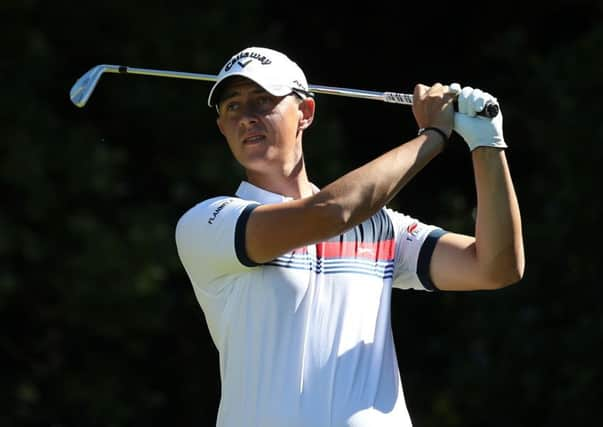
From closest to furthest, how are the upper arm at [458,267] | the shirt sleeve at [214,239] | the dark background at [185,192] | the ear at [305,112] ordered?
1. the shirt sleeve at [214,239]
2. the upper arm at [458,267]
3. the ear at [305,112]
4. the dark background at [185,192]

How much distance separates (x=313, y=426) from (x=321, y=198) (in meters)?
A: 0.52

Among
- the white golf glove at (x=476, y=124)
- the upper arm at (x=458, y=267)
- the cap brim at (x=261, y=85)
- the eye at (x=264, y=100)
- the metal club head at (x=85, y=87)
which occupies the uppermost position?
the metal club head at (x=85, y=87)

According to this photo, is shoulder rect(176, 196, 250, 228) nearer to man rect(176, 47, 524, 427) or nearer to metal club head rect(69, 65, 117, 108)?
man rect(176, 47, 524, 427)

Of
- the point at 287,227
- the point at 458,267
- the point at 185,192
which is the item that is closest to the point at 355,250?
the point at 287,227

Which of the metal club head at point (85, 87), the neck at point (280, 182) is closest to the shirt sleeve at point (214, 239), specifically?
the neck at point (280, 182)

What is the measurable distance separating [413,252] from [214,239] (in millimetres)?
556

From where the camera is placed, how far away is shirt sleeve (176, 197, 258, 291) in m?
3.54

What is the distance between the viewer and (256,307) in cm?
349

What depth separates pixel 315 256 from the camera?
3.55 meters

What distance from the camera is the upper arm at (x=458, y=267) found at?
375 cm

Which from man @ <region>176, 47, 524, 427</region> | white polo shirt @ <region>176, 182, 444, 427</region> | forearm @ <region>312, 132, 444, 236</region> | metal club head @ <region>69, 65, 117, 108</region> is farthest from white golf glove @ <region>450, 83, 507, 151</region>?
metal club head @ <region>69, 65, 117, 108</region>

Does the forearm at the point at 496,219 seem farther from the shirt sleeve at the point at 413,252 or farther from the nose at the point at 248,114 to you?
the nose at the point at 248,114

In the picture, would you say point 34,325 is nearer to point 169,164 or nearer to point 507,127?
point 169,164

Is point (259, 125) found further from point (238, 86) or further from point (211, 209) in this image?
point (211, 209)
